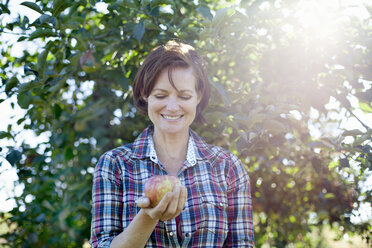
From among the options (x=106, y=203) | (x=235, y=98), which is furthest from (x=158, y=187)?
(x=235, y=98)

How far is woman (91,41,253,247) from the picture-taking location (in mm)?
1362

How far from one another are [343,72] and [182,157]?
773mm

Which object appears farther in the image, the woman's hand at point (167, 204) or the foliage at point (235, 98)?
the foliage at point (235, 98)

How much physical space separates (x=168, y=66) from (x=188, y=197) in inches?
19.1

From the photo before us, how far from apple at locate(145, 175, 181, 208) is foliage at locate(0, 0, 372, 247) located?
40 centimetres

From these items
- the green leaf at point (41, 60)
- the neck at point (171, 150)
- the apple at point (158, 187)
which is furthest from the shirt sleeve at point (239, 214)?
the green leaf at point (41, 60)

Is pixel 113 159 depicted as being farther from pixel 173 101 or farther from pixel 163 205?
pixel 163 205

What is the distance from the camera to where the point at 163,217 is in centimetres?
112

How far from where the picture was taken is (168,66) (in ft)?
4.67

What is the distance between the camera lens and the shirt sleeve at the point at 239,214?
145 cm

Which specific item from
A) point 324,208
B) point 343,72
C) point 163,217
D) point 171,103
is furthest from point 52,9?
point 324,208

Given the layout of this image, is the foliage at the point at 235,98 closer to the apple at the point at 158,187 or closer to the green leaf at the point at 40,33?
the green leaf at the point at 40,33

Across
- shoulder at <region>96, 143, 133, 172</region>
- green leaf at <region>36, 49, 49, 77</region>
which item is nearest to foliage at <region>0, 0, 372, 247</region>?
green leaf at <region>36, 49, 49, 77</region>

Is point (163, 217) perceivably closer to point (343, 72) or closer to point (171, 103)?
point (171, 103)
